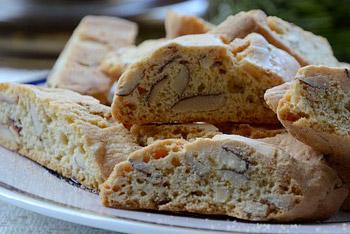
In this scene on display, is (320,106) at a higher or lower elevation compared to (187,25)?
higher

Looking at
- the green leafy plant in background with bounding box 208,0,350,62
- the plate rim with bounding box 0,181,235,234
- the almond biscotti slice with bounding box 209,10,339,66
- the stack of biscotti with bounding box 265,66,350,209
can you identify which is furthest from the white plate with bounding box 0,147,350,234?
the green leafy plant in background with bounding box 208,0,350,62

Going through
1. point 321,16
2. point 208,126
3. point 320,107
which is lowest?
point 321,16

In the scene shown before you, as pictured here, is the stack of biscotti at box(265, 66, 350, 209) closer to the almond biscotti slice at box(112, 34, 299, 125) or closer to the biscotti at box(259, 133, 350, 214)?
the biscotti at box(259, 133, 350, 214)

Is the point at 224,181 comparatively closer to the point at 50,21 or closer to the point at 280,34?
the point at 280,34

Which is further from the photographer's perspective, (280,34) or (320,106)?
(280,34)

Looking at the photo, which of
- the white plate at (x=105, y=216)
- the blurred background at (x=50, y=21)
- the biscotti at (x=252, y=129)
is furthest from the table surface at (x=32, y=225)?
the blurred background at (x=50, y=21)

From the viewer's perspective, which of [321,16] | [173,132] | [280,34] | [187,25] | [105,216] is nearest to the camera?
[105,216]

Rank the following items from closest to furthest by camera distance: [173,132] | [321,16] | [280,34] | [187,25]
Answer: [173,132]
[280,34]
[187,25]
[321,16]

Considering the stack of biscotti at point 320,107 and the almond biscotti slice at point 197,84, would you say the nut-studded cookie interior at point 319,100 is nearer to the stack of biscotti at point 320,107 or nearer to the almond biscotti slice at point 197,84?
the stack of biscotti at point 320,107

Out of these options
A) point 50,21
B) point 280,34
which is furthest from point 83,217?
point 50,21
